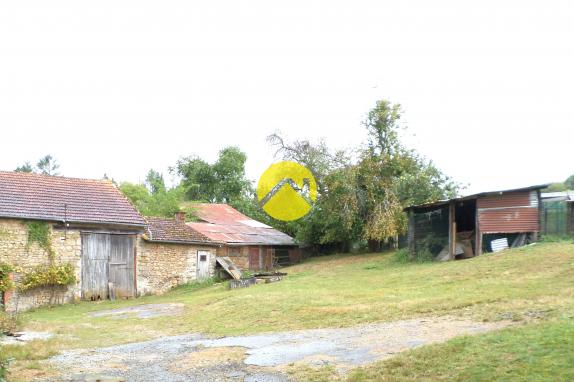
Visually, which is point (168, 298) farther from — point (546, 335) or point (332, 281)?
point (546, 335)

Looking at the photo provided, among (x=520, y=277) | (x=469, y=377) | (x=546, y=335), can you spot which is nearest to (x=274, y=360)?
(x=469, y=377)

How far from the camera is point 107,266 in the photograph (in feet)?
77.8

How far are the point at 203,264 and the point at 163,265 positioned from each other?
2535 mm

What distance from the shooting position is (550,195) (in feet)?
74.8

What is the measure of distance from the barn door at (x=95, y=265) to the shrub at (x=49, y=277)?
69 cm

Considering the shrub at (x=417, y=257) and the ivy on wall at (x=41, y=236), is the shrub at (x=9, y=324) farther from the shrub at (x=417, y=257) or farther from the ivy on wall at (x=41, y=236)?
the shrub at (x=417, y=257)

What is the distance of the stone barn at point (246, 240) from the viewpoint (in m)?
31.0

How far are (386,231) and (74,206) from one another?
14785 millimetres

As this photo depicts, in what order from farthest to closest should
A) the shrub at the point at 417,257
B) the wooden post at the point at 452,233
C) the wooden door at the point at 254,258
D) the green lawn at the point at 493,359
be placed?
1. the wooden door at the point at 254,258
2. the shrub at the point at 417,257
3. the wooden post at the point at 452,233
4. the green lawn at the point at 493,359

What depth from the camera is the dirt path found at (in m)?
8.38

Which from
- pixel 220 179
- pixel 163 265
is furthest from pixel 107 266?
pixel 220 179

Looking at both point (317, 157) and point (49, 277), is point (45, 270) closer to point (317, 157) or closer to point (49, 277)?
point (49, 277)

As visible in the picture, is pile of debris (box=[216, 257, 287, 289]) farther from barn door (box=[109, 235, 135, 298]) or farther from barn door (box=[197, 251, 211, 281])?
barn door (box=[109, 235, 135, 298])

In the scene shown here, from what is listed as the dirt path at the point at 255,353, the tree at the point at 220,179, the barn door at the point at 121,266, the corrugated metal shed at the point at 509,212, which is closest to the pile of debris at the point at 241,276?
the barn door at the point at 121,266
